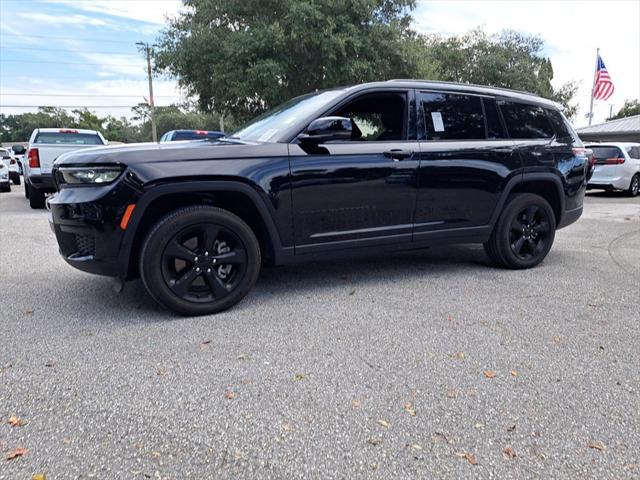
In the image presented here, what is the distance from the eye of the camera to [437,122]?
4457 mm

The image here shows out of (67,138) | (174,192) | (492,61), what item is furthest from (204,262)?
(492,61)

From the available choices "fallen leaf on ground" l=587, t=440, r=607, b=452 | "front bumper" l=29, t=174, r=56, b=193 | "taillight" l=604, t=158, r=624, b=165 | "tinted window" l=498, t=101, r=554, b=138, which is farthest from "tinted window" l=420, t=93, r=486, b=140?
"taillight" l=604, t=158, r=624, b=165

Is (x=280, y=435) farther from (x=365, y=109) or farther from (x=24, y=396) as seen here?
(x=365, y=109)

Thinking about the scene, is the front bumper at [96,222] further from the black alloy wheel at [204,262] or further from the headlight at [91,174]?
the black alloy wheel at [204,262]

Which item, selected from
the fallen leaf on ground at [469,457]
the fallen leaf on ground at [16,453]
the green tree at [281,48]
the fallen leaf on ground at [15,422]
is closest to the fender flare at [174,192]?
the fallen leaf on ground at [15,422]

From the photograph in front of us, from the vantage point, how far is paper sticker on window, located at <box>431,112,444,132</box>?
444 cm

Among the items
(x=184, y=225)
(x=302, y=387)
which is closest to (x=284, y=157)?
(x=184, y=225)

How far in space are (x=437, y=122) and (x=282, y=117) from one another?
1.42 m

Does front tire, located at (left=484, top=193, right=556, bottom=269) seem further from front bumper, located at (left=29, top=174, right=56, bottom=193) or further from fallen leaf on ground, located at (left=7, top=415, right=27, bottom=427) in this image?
front bumper, located at (left=29, top=174, right=56, bottom=193)

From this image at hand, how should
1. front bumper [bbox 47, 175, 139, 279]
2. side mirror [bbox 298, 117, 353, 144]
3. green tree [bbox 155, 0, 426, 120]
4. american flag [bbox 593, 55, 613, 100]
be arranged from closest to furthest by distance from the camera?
front bumper [bbox 47, 175, 139, 279] < side mirror [bbox 298, 117, 353, 144] < green tree [bbox 155, 0, 426, 120] < american flag [bbox 593, 55, 613, 100]

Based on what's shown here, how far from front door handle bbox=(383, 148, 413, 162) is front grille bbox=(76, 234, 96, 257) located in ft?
7.83

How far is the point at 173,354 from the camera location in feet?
9.93

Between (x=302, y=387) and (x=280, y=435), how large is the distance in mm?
436

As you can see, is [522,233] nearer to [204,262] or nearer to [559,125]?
[559,125]
